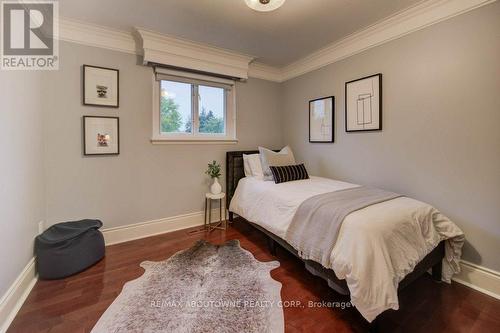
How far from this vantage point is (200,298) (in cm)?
166

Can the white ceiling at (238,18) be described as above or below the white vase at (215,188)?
above

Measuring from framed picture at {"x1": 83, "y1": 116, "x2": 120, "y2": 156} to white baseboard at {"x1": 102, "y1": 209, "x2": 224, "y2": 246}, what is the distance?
92 centimetres

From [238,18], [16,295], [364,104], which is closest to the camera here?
[16,295]

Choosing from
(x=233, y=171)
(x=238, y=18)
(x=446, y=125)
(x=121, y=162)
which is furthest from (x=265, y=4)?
(x=121, y=162)

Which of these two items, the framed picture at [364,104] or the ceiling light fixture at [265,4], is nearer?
the ceiling light fixture at [265,4]

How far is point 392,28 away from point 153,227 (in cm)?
356

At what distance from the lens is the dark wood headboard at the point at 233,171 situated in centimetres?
327

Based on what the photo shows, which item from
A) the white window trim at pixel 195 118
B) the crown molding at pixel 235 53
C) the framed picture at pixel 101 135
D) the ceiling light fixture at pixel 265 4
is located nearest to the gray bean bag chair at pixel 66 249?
the framed picture at pixel 101 135

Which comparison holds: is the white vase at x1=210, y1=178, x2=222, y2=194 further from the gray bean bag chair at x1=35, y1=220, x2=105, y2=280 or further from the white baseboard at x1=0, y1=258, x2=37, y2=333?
the white baseboard at x1=0, y1=258, x2=37, y2=333

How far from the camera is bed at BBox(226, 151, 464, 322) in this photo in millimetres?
1283

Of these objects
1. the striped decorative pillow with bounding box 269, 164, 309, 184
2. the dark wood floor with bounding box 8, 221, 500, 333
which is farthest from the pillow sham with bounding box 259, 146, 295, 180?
the dark wood floor with bounding box 8, 221, 500, 333

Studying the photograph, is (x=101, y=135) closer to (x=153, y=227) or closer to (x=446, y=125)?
(x=153, y=227)

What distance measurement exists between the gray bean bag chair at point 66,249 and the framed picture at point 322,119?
115 inches

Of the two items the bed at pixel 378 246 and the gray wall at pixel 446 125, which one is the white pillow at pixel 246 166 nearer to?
the bed at pixel 378 246
